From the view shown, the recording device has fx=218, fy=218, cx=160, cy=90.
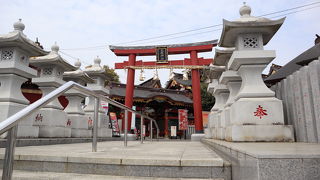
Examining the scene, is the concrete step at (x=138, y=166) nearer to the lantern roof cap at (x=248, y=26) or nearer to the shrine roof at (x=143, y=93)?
the lantern roof cap at (x=248, y=26)

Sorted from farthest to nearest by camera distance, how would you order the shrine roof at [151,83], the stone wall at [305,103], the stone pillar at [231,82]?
the shrine roof at [151,83], the stone pillar at [231,82], the stone wall at [305,103]

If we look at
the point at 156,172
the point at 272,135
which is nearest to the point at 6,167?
the point at 156,172

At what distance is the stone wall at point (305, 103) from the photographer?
3031 mm

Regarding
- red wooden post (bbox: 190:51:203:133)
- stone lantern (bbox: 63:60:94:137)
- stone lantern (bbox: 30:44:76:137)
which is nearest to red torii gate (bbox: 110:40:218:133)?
red wooden post (bbox: 190:51:203:133)

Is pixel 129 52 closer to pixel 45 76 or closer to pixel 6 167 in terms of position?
pixel 45 76

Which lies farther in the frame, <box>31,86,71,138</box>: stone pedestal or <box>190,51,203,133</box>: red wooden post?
<box>190,51,203,133</box>: red wooden post

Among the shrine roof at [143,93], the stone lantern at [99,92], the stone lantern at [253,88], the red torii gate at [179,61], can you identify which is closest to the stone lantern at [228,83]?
the stone lantern at [253,88]

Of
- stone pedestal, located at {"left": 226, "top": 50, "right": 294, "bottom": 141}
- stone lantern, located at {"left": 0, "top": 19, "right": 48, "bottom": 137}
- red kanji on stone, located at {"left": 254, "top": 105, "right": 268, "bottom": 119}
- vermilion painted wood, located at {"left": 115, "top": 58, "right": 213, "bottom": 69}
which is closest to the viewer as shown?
stone pedestal, located at {"left": 226, "top": 50, "right": 294, "bottom": 141}

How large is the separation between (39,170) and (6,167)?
125 cm

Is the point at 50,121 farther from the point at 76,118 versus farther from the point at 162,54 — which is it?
the point at 162,54

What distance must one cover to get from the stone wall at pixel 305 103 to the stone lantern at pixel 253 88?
0.23 metres

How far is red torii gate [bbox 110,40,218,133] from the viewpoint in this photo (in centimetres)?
1377

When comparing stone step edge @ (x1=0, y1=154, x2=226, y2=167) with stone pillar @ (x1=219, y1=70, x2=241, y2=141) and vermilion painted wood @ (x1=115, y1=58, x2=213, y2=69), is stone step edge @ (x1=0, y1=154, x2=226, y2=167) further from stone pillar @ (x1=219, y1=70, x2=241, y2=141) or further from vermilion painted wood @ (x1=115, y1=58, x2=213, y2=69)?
vermilion painted wood @ (x1=115, y1=58, x2=213, y2=69)

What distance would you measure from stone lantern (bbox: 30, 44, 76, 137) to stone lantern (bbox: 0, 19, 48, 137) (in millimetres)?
850
